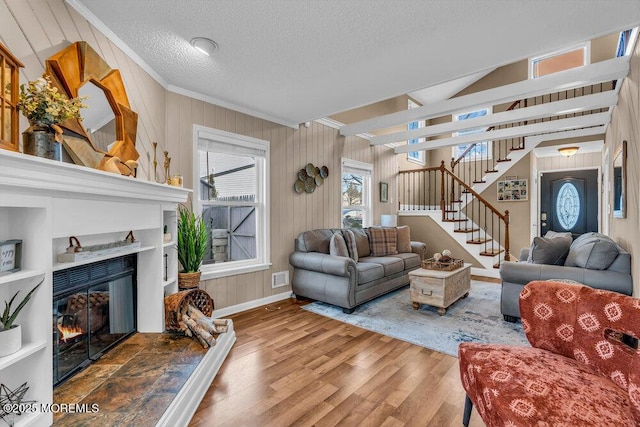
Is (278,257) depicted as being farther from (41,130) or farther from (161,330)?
(41,130)

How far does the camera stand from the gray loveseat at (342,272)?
352 cm

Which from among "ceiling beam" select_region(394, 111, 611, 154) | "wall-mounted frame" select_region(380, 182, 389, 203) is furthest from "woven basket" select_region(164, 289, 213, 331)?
"ceiling beam" select_region(394, 111, 611, 154)

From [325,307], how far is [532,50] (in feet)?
11.1

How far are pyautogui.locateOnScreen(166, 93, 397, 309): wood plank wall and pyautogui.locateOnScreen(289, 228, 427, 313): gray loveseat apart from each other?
285 millimetres

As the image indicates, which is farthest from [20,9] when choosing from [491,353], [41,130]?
[491,353]

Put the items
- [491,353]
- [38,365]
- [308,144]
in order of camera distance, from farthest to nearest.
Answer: [308,144] → [491,353] → [38,365]

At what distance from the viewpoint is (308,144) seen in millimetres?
4609

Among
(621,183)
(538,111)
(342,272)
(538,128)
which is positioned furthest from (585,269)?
(538,128)

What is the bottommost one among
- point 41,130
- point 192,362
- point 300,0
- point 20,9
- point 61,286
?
point 192,362

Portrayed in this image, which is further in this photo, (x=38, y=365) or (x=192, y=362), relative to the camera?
(x=192, y=362)

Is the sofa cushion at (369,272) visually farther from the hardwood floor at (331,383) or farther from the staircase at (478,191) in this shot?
the staircase at (478,191)

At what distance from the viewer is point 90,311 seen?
1972 millimetres

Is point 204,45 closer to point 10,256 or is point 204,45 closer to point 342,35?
point 342,35

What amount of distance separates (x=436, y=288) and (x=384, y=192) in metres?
3.07
